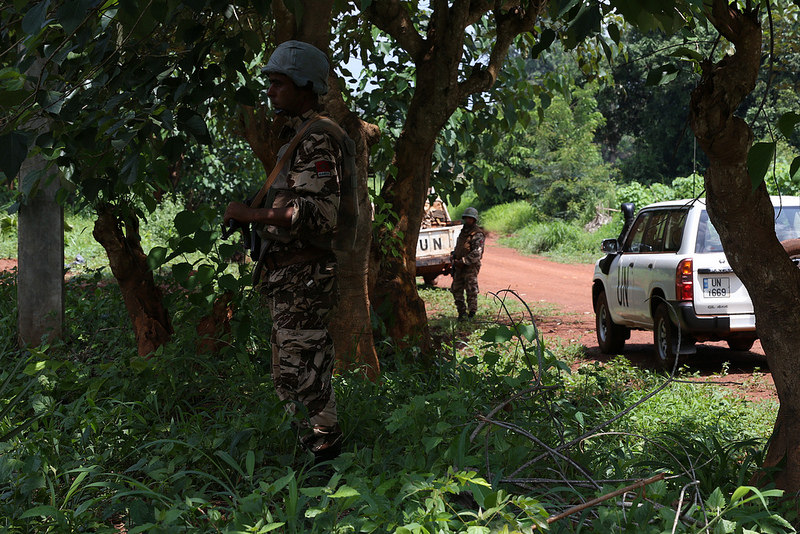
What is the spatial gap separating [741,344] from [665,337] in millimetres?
1022

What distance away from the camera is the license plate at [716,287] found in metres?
7.70

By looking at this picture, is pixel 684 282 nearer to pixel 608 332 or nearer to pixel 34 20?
pixel 608 332

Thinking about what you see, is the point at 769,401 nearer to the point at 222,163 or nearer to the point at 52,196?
the point at 52,196

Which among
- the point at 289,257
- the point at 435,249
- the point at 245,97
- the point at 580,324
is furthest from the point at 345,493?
the point at 435,249

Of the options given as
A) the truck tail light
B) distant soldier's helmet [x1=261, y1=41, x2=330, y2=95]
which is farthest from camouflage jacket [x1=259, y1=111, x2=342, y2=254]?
the truck tail light

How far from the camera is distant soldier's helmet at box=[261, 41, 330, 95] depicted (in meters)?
3.88

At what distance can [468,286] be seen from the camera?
12.0 metres

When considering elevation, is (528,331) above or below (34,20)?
below

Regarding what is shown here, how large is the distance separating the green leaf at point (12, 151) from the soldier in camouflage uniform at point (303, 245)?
1061mm

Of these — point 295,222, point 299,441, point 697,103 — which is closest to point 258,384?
point 299,441

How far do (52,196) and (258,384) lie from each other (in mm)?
3029

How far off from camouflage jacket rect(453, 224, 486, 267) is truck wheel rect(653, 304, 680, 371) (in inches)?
157

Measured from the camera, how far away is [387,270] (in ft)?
21.9

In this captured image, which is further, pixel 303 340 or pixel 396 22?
pixel 396 22
